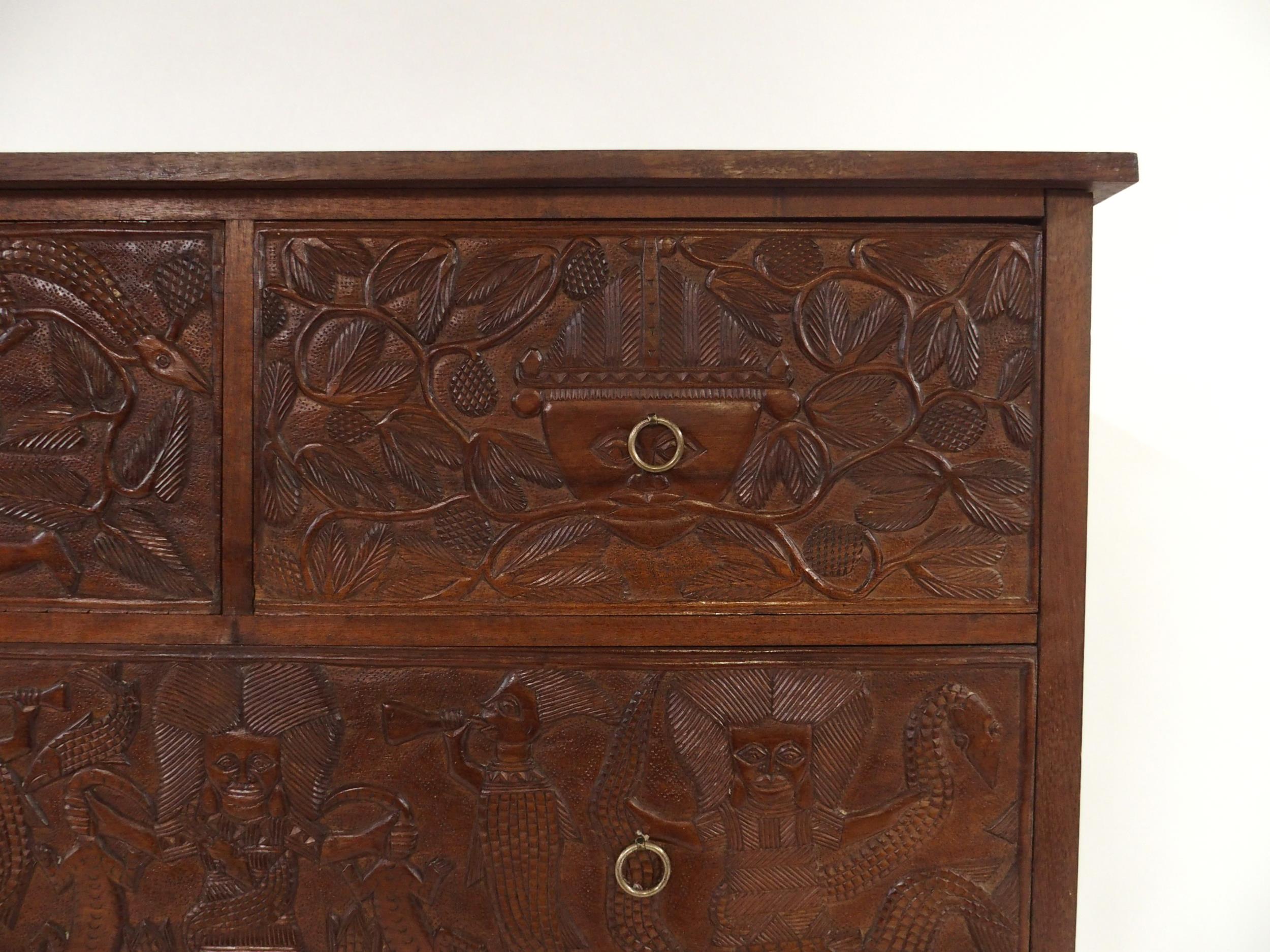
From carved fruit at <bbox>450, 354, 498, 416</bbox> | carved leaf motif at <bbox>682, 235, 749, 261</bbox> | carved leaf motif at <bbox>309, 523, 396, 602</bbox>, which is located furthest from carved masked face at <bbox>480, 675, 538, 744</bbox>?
carved leaf motif at <bbox>682, 235, 749, 261</bbox>

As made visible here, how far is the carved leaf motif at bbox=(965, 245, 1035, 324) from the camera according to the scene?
0.94m

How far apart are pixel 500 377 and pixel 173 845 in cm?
69

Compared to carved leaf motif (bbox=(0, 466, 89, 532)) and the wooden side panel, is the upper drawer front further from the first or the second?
carved leaf motif (bbox=(0, 466, 89, 532))

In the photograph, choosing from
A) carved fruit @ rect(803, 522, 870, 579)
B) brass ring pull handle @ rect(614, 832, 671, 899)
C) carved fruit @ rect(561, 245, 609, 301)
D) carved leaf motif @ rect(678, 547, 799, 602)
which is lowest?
brass ring pull handle @ rect(614, 832, 671, 899)

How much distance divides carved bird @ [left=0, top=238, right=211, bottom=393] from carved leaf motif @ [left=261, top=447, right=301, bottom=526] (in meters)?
0.12

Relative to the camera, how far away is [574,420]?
937 millimetres

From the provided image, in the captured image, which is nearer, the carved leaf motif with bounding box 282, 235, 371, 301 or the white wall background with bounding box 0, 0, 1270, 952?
the carved leaf motif with bounding box 282, 235, 371, 301

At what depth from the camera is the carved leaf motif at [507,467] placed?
3.09 feet

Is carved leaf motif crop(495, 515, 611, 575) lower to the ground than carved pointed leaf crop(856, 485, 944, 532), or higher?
lower

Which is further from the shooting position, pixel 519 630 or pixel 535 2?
pixel 535 2

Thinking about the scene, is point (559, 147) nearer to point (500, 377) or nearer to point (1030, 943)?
point (500, 377)

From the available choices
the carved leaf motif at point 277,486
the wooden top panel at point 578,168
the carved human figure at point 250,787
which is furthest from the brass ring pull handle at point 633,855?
the wooden top panel at point 578,168

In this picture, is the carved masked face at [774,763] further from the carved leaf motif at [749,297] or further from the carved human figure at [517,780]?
the carved leaf motif at [749,297]

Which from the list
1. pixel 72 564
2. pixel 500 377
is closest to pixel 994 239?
pixel 500 377
